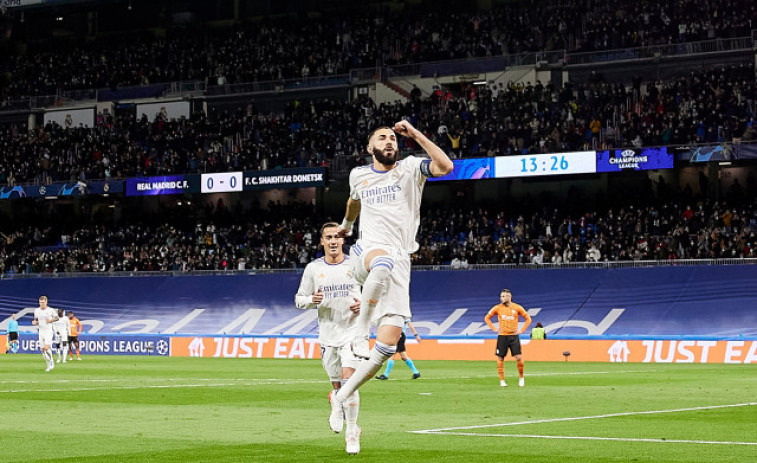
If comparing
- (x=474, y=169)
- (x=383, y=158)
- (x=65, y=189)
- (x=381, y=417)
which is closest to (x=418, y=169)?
(x=383, y=158)

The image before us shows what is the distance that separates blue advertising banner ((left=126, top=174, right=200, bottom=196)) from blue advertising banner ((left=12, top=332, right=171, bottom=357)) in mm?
11119

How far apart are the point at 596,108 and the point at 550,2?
9914 millimetres

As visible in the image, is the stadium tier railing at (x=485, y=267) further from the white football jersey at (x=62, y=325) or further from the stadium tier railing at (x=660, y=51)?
the stadium tier railing at (x=660, y=51)

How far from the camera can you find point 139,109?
70688 mm

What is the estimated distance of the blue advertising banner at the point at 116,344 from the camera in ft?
165

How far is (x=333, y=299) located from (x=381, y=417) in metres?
2.69

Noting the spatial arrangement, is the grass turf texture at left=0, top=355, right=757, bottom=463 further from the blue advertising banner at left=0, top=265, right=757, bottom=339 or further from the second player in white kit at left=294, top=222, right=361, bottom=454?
the blue advertising banner at left=0, top=265, right=757, bottom=339

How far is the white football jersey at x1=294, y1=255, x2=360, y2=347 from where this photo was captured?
46.3 ft

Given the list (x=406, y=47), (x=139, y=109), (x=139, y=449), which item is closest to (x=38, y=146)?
(x=139, y=109)

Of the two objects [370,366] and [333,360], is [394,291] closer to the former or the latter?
[370,366]

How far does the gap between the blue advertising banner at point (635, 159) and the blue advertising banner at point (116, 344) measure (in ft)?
70.9

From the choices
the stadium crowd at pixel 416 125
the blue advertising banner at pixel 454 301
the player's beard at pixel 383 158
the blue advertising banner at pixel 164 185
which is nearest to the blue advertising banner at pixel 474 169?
the stadium crowd at pixel 416 125

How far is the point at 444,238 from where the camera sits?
181 feet

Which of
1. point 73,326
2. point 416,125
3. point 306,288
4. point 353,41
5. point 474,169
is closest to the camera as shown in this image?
point 306,288
